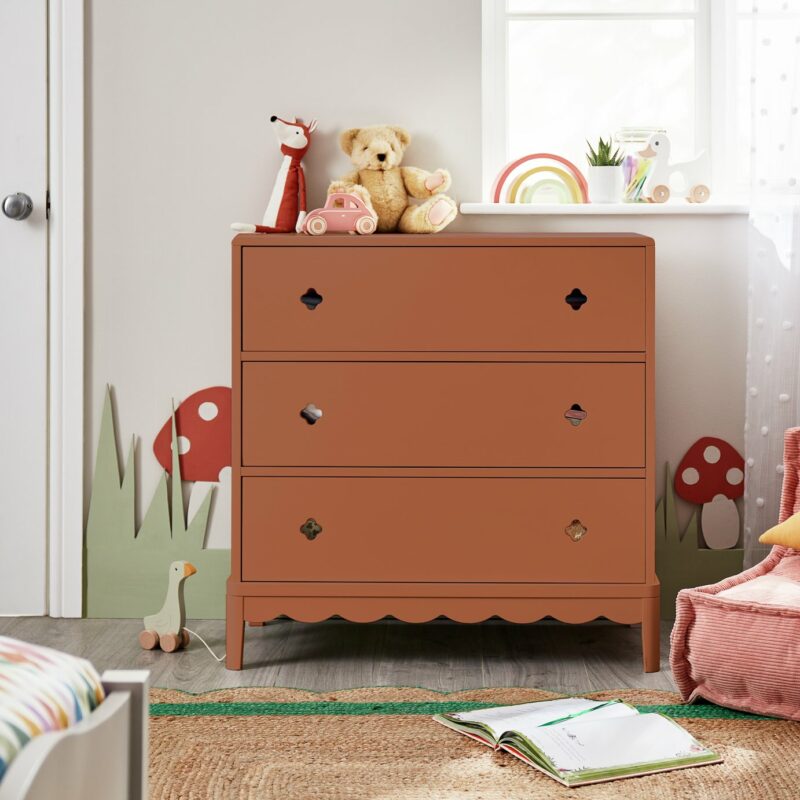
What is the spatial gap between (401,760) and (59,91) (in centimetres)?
184

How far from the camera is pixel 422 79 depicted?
8.16ft

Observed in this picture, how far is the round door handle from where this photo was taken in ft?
8.01

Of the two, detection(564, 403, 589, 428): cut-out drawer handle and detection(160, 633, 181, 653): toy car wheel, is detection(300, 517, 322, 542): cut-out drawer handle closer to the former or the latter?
detection(160, 633, 181, 653): toy car wheel

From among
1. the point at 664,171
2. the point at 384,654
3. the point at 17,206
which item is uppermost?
the point at 664,171

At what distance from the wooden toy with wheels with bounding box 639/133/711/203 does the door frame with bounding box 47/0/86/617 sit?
1.46 metres

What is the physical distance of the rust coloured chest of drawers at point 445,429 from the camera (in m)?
2.09

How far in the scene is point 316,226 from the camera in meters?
2.17

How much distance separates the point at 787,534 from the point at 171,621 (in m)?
1.39

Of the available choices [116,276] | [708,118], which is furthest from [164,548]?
[708,118]

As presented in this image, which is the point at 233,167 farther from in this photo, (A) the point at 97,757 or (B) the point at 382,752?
(A) the point at 97,757

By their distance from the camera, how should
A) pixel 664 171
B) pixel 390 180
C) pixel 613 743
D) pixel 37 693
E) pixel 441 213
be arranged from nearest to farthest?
1. pixel 37 693
2. pixel 613 743
3. pixel 441 213
4. pixel 390 180
5. pixel 664 171

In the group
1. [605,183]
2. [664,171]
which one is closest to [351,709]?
[605,183]

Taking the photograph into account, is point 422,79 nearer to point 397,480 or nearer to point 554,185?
point 554,185

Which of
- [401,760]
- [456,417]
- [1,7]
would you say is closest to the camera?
[401,760]
